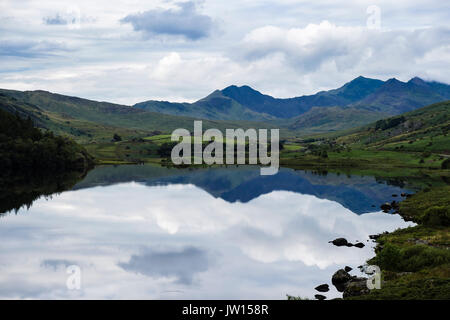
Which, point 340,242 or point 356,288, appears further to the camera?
point 340,242

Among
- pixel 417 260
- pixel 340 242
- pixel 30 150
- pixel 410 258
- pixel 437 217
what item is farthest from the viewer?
pixel 30 150

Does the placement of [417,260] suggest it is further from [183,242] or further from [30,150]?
[30,150]

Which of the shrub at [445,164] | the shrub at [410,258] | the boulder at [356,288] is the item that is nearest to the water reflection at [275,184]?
the shrub at [445,164]

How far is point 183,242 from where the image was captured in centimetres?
6856

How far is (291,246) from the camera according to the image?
66312 millimetres

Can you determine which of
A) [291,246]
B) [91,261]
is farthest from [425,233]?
[91,261]

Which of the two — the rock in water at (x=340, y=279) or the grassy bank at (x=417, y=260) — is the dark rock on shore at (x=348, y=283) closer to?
the rock in water at (x=340, y=279)

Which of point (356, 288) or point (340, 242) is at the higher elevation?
point (340, 242)

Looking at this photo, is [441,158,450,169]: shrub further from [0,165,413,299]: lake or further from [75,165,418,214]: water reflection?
[0,165,413,299]: lake

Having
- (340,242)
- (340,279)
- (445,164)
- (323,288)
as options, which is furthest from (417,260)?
(445,164)

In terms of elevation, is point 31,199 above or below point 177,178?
below

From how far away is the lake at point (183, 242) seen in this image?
48312mm

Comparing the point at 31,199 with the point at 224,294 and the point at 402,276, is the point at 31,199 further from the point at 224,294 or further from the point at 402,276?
the point at 402,276
